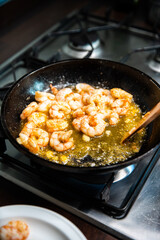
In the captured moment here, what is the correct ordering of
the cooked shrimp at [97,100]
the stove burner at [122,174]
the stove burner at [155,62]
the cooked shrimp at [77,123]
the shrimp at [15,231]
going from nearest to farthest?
1. the shrimp at [15,231]
2. the stove burner at [122,174]
3. the cooked shrimp at [77,123]
4. the cooked shrimp at [97,100]
5. the stove burner at [155,62]

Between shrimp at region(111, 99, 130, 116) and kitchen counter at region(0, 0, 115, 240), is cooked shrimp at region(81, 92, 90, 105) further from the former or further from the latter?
kitchen counter at region(0, 0, 115, 240)

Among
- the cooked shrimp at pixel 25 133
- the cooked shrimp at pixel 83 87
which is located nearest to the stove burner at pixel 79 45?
the cooked shrimp at pixel 83 87

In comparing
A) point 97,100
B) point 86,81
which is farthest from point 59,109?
point 86,81

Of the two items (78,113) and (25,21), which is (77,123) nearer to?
(78,113)

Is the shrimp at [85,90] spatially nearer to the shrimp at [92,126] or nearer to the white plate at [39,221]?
the shrimp at [92,126]

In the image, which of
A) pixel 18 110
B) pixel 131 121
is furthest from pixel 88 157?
pixel 18 110

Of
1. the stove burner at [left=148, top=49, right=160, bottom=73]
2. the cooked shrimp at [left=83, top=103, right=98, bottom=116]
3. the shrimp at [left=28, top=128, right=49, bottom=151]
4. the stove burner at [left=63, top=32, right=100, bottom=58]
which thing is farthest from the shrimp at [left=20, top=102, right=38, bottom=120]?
the stove burner at [left=148, top=49, right=160, bottom=73]

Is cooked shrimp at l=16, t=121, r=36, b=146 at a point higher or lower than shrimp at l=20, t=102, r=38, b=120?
lower
